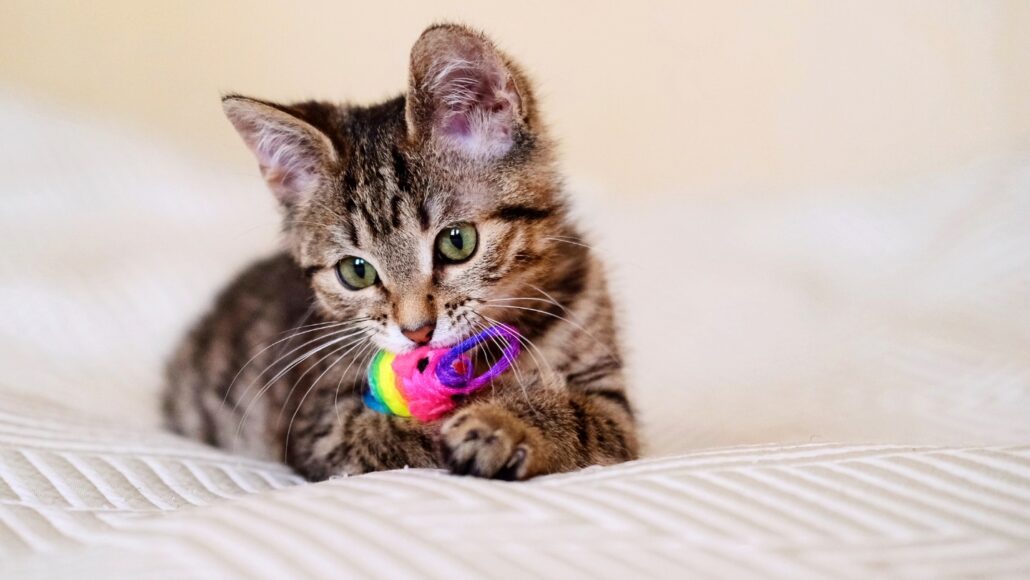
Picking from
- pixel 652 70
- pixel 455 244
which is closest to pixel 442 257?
pixel 455 244

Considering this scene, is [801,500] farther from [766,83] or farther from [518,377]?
[766,83]

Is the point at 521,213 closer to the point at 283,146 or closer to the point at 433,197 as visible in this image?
the point at 433,197

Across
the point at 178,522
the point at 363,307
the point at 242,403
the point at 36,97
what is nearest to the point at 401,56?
the point at 36,97

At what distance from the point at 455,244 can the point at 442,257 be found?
24mm

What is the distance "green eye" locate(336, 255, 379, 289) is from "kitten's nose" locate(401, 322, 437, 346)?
124 mm

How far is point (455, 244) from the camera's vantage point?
1.03 meters

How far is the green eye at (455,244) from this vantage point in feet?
3.39

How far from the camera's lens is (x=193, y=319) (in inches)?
71.8

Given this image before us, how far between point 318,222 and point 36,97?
1.52 m

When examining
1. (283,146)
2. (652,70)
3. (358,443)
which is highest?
(652,70)

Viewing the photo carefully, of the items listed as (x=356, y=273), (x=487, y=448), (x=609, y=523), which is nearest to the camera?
(x=609, y=523)

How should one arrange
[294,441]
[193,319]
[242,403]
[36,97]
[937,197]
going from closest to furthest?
[294,441] → [242,403] → [193,319] → [937,197] → [36,97]

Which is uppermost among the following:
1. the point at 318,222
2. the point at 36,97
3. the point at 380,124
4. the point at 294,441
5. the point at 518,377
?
the point at 36,97

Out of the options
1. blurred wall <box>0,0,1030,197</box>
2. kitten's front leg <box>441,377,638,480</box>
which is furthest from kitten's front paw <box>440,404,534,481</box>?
blurred wall <box>0,0,1030,197</box>
